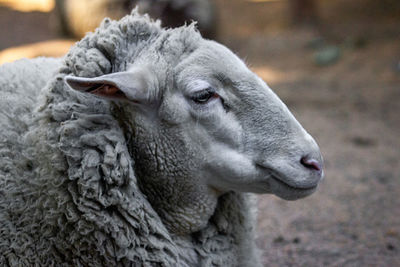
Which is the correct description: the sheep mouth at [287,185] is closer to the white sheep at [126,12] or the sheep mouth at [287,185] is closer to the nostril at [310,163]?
the nostril at [310,163]

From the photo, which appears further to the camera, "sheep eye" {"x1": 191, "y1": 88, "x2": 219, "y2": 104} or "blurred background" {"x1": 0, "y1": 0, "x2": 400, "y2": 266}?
"blurred background" {"x1": 0, "y1": 0, "x2": 400, "y2": 266}

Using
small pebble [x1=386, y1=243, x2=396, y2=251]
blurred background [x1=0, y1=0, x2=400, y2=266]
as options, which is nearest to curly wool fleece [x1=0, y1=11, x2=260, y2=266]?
blurred background [x1=0, y1=0, x2=400, y2=266]

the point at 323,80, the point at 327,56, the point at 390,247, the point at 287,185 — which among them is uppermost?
the point at 287,185

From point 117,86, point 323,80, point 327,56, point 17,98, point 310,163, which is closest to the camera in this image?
point 117,86

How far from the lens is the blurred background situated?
3.95 metres

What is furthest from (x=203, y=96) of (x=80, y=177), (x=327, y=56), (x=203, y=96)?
(x=327, y=56)

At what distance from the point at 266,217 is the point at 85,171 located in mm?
2631

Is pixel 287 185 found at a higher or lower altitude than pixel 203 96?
lower

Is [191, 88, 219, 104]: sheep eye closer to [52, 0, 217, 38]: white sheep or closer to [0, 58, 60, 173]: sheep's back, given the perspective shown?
[0, 58, 60, 173]: sheep's back

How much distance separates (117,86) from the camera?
6.77ft

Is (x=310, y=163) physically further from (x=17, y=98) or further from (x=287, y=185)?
(x=17, y=98)

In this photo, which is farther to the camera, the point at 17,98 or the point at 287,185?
the point at 17,98

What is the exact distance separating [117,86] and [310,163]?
0.97 metres

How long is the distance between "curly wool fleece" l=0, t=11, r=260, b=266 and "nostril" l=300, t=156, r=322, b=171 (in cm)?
76
